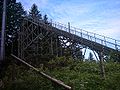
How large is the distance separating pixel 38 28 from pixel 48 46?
11.4 feet

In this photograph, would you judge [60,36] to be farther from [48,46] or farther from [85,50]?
[85,50]

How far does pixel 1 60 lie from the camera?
30453 mm

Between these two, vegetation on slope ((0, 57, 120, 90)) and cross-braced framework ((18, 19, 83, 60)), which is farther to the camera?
cross-braced framework ((18, 19, 83, 60))

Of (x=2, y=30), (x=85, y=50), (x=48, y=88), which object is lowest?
(x=48, y=88)

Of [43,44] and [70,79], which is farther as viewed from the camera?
[43,44]

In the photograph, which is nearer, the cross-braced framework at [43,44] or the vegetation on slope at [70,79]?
the vegetation on slope at [70,79]

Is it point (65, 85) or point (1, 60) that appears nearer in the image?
point (65, 85)

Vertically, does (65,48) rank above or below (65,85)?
above

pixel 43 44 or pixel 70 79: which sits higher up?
pixel 43 44

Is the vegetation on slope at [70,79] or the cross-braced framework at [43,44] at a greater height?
the cross-braced framework at [43,44]

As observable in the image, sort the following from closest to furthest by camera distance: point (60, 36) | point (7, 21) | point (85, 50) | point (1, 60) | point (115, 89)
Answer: point (115, 89) → point (85, 50) → point (1, 60) → point (60, 36) → point (7, 21)

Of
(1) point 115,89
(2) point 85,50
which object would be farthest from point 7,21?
(1) point 115,89

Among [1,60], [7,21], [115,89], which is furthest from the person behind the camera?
[7,21]

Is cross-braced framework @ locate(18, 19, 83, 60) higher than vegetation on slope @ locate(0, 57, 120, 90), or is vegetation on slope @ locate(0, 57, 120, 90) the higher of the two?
cross-braced framework @ locate(18, 19, 83, 60)
